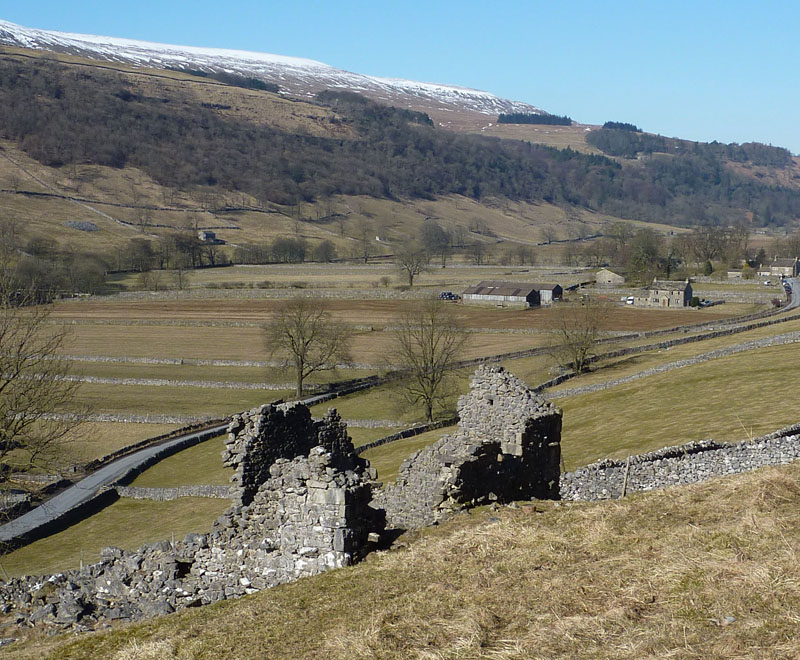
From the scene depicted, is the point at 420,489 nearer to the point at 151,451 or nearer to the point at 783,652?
the point at 783,652

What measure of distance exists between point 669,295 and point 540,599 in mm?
119802

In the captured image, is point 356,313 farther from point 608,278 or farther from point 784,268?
point 784,268

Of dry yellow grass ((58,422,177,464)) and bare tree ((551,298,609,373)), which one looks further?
bare tree ((551,298,609,373))

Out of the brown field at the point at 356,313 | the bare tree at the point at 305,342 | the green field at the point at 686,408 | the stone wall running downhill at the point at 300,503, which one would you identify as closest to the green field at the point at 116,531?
the stone wall running downhill at the point at 300,503

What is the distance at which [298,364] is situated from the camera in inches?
2876

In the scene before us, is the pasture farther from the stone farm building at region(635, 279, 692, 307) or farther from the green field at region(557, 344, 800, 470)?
the stone farm building at region(635, 279, 692, 307)

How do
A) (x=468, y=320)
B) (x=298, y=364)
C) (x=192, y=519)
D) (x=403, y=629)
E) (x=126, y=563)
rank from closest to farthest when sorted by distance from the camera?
(x=403, y=629) < (x=126, y=563) < (x=192, y=519) < (x=298, y=364) < (x=468, y=320)

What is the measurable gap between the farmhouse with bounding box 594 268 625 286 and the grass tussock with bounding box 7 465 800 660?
481ft

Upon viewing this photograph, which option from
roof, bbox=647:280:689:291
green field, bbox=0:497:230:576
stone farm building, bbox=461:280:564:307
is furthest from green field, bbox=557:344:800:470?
stone farm building, bbox=461:280:564:307

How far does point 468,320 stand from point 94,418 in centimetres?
6236

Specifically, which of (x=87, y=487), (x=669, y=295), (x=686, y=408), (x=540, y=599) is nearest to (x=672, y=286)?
(x=669, y=295)

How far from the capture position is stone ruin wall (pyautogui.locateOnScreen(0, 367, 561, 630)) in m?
13.4

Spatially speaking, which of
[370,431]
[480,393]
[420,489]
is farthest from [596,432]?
[420,489]

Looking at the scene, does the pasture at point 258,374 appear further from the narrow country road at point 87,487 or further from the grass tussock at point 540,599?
the grass tussock at point 540,599
